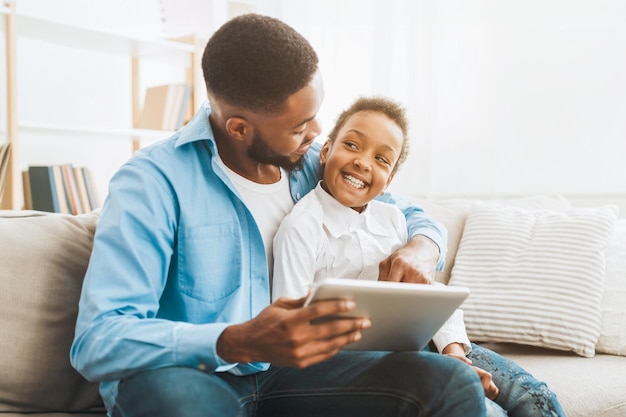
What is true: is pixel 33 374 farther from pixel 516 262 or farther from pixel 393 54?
pixel 393 54

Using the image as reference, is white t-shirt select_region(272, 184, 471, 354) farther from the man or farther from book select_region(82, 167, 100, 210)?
book select_region(82, 167, 100, 210)

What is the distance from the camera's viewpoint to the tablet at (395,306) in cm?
90

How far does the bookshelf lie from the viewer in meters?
2.51

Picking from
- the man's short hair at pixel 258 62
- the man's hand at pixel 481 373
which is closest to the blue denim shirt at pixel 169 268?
the man's short hair at pixel 258 62

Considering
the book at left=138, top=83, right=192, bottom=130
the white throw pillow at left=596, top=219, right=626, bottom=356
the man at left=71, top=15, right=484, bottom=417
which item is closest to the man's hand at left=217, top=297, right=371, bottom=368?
the man at left=71, top=15, right=484, bottom=417

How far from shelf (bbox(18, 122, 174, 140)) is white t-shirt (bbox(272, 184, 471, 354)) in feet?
5.30

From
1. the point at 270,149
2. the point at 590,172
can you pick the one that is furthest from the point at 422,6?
the point at 270,149

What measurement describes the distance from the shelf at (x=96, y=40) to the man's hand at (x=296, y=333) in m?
2.08

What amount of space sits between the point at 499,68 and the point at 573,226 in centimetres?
110

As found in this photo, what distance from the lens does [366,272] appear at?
1421mm

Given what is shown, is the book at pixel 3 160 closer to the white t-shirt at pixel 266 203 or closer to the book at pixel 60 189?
the book at pixel 60 189

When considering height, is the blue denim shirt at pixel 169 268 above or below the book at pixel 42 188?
above

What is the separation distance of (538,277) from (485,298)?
15 cm

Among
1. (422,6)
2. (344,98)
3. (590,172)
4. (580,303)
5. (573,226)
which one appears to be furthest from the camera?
(344,98)
